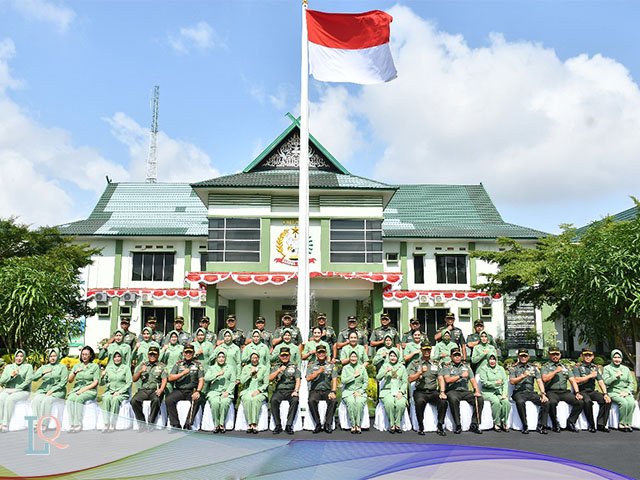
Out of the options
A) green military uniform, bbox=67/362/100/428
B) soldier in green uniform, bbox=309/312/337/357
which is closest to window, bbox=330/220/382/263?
soldier in green uniform, bbox=309/312/337/357

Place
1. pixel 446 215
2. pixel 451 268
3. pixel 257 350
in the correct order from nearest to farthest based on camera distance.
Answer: pixel 257 350 < pixel 451 268 < pixel 446 215

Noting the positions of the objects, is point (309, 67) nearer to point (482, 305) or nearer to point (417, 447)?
point (417, 447)

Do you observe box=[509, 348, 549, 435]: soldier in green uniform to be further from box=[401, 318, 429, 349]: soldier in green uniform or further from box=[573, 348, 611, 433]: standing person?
box=[401, 318, 429, 349]: soldier in green uniform

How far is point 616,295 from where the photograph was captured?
469 inches

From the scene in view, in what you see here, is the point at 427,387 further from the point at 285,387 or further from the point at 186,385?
the point at 186,385

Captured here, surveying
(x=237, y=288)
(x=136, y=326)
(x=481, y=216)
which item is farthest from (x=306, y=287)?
(x=481, y=216)

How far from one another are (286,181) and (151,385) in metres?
13.1

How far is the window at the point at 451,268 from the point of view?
27752 mm

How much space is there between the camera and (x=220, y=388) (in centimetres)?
959

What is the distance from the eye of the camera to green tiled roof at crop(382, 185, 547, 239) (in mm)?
27797

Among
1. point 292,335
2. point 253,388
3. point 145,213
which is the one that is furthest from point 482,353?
point 145,213

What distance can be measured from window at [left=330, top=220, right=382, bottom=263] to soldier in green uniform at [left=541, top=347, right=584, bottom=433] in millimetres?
11943

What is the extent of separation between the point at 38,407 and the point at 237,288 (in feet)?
40.6

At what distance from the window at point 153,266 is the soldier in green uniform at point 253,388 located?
18.3 metres
